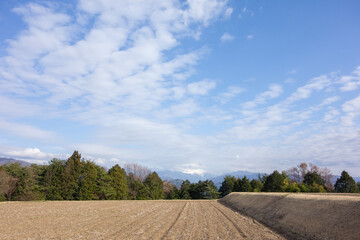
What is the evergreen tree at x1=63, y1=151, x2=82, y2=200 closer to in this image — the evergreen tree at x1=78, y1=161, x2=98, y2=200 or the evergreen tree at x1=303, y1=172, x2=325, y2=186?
the evergreen tree at x1=78, y1=161, x2=98, y2=200

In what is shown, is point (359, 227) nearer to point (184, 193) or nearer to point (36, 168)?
point (36, 168)

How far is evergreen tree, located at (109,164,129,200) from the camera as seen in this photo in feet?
235

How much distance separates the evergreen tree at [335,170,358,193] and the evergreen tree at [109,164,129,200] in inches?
2879

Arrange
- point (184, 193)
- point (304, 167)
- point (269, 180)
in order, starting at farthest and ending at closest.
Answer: point (304, 167), point (184, 193), point (269, 180)

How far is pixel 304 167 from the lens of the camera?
126 metres

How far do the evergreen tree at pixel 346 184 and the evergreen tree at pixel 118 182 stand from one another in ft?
240

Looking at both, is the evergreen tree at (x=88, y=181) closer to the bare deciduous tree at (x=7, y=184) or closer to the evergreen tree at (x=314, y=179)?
the bare deciduous tree at (x=7, y=184)

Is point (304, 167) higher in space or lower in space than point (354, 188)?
higher

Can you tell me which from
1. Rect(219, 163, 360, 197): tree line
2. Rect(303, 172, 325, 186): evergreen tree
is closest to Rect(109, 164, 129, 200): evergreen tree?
Rect(219, 163, 360, 197): tree line

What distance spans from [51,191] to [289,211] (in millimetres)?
61463

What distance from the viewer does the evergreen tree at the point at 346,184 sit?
69812 millimetres

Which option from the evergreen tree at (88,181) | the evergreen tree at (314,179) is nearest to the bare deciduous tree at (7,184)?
the evergreen tree at (88,181)

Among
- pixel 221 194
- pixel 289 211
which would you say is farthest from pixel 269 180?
pixel 289 211

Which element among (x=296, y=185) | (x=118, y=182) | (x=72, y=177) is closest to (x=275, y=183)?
(x=296, y=185)
